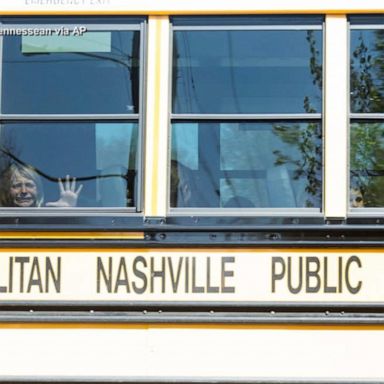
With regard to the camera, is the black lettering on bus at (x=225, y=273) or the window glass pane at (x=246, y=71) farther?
the window glass pane at (x=246, y=71)

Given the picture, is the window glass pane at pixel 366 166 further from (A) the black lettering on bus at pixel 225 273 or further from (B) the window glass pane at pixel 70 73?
(B) the window glass pane at pixel 70 73

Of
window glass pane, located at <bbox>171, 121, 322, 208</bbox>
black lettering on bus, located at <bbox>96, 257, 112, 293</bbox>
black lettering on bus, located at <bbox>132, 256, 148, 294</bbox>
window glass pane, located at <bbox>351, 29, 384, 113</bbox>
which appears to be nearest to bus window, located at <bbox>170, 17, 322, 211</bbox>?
window glass pane, located at <bbox>171, 121, 322, 208</bbox>

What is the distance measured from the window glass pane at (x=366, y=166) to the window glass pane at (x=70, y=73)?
0.92 m

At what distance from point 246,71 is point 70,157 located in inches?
31.1

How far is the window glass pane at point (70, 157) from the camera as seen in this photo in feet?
12.0

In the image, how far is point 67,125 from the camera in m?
3.66

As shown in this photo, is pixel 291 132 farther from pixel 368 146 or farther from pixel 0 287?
pixel 0 287

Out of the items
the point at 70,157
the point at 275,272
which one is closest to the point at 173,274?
the point at 275,272

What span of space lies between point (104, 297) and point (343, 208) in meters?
0.99

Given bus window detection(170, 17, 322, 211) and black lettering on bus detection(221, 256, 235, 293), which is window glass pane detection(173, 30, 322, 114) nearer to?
bus window detection(170, 17, 322, 211)

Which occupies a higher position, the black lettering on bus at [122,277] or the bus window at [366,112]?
the bus window at [366,112]
